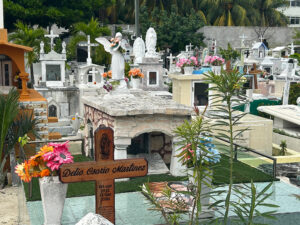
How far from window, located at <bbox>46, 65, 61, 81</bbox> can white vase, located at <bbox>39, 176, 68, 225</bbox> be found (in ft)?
47.5

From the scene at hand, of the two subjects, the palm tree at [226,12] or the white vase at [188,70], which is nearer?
the white vase at [188,70]

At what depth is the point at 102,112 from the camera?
993cm

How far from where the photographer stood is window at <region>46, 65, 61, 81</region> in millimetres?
20625

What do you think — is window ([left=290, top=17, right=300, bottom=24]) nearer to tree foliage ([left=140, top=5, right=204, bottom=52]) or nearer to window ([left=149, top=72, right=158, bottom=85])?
tree foliage ([left=140, top=5, right=204, bottom=52])

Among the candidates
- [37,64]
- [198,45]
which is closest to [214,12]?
[198,45]

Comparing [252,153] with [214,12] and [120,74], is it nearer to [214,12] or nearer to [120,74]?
[120,74]

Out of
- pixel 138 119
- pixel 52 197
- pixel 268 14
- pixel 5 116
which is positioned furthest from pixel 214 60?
pixel 268 14

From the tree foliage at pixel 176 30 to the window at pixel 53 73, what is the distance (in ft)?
62.8

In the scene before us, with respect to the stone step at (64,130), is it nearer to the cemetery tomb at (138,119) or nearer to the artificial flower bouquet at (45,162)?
the cemetery tomb at (138,119)

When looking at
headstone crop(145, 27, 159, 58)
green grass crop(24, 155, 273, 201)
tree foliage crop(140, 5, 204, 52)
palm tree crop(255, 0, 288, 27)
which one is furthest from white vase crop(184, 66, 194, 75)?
palm tree crop(255, 0, 288, 27)

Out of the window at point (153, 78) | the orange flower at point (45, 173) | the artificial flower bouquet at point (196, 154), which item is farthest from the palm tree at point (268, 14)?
the orange flower at point (45, 173)

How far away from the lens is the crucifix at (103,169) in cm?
570

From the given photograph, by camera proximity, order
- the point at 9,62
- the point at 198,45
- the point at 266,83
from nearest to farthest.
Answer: the point at 9,62 → the point at 266,83 → the point at 198,45

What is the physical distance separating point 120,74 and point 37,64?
53.3 feet
